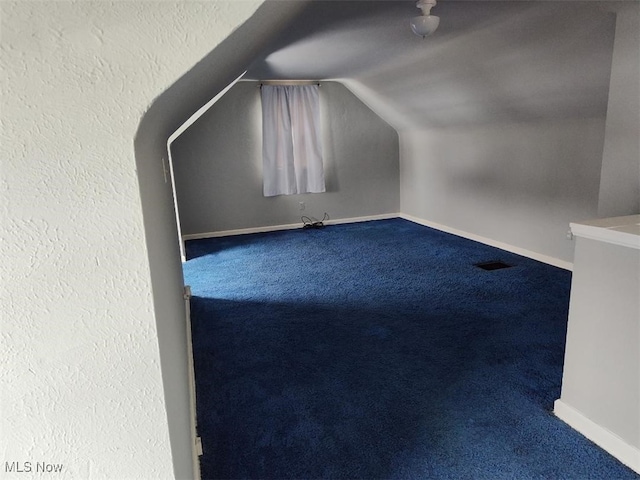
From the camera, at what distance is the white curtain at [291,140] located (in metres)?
5.30

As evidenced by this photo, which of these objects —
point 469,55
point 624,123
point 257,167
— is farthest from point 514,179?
point 257,167

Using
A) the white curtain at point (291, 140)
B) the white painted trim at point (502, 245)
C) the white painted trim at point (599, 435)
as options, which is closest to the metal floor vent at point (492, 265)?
the white painted trim at point (502, 245)

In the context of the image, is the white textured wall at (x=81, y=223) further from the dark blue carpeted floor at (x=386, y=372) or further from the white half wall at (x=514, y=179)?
the white half wall at (x=514, y=179)

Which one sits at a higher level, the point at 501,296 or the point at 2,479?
the point at 2,479

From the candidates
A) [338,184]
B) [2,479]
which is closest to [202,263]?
[338,184]

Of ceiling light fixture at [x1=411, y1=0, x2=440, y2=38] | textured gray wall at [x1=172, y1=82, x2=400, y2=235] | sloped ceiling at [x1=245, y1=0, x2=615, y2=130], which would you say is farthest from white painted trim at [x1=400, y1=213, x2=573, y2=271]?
ceiling light fixture at [x1=411, y1=0, x2=440, y2=38]

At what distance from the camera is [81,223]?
757 millimetres

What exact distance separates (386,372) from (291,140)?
12.9 feet

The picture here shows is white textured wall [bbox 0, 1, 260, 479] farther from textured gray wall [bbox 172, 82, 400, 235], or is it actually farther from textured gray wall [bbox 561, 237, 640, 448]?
textured gray wall [bbox 172, 82, 400, 235]

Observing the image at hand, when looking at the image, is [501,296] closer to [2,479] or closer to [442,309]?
[442,309]

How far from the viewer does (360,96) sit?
5531 mm

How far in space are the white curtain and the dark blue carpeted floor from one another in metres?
1.90

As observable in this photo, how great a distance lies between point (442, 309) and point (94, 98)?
2.53 meters

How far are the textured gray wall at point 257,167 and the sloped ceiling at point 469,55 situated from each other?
857 mm
